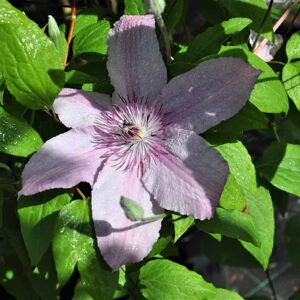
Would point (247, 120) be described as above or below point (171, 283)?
above

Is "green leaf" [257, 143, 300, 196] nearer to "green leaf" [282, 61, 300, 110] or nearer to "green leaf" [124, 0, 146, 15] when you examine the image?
"green leaf" [282, 61, 300, 110]

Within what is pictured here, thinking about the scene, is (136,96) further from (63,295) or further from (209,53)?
(63,295)

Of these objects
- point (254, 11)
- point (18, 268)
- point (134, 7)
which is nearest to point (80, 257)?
point (134, 7)

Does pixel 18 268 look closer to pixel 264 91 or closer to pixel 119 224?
pixel 119 224

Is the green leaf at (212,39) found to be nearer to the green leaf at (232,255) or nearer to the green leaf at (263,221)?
the green leaf at (263,221)

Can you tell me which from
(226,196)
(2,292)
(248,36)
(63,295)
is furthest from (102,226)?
(2,292)

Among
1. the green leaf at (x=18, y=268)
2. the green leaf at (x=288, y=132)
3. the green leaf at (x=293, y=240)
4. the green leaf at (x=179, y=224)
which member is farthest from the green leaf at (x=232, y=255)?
the green leaf at (x=179, y=224)
